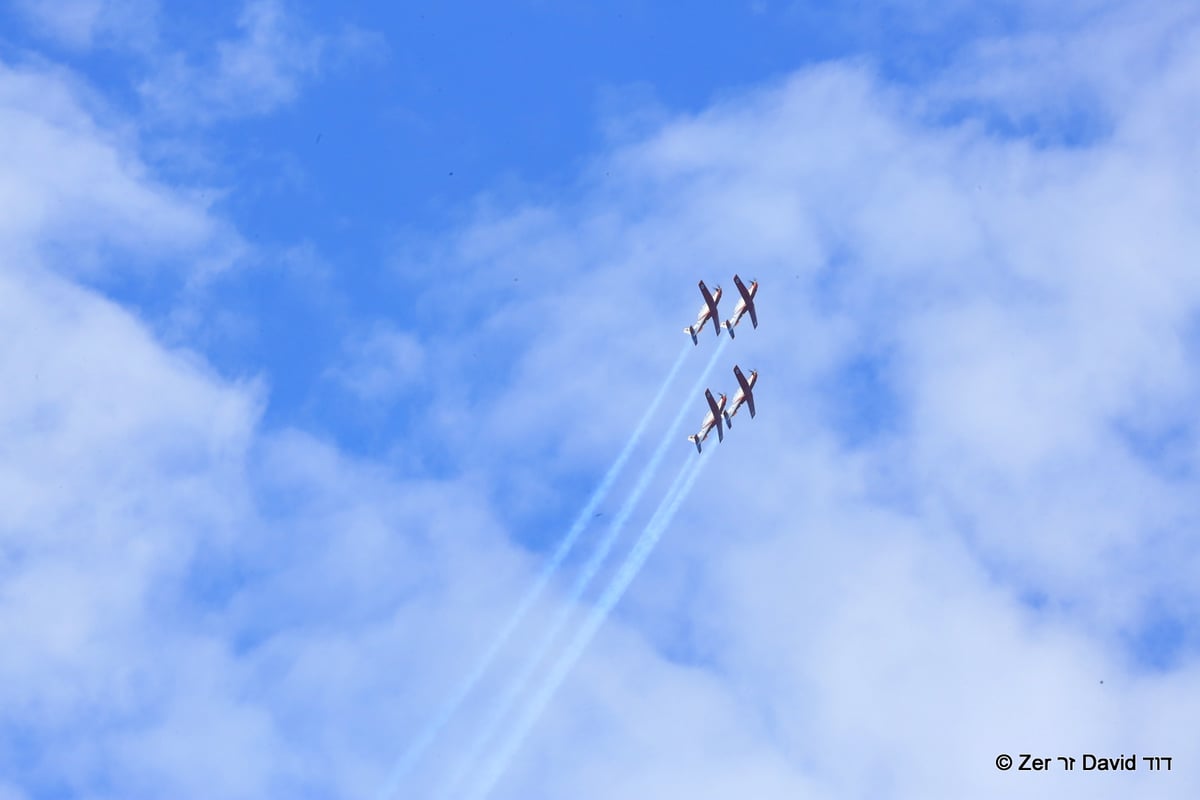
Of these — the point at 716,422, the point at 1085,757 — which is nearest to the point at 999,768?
the point at 1085,757

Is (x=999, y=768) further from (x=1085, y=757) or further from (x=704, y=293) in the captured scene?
(x=704, y=293)

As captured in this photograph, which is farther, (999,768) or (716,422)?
(716,422)

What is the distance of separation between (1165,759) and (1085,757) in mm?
7471

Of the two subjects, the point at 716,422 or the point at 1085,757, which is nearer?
the point at 1085,757

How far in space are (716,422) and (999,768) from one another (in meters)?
53.2

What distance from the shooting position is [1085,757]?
128875 mm

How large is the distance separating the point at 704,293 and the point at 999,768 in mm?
61058

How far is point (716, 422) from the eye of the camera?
570 feet

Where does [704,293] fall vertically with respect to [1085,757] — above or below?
above

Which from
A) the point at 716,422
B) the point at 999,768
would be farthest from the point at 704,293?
the point at 999,768

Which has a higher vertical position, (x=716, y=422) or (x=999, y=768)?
(x=716, y=422)

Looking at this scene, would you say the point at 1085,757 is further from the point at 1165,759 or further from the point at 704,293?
the point at 704,293

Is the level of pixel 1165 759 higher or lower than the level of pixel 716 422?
lower

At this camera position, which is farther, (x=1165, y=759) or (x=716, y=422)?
(x=716, y=422)
